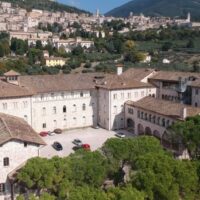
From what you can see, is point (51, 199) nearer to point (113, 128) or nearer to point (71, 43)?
point (113, 128)

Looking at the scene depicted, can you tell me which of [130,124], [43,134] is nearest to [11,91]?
[43,134]

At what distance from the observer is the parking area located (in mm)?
54175

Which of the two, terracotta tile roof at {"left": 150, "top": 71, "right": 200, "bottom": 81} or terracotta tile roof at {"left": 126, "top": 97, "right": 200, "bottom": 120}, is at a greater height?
terracotta tile roof at {"left": 150, "top": 71, "right": 200, "bottom": 81}

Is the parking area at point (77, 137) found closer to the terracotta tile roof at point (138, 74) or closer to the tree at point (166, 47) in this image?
the terracotta tile roof at point (138, 74)

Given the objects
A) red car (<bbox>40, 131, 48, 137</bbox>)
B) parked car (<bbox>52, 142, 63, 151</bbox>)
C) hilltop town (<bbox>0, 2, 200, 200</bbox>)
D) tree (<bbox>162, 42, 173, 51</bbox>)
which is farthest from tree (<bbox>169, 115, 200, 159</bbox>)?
tree (<bbox>162, 42, 173, 51</bbox>)

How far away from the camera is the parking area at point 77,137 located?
2133 inches

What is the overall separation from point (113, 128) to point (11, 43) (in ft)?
310

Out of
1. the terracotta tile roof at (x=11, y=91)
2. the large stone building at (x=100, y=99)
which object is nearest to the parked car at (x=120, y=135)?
the large stone building at (x=100, y=99)

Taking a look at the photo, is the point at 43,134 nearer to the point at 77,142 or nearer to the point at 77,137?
the point at 77,137

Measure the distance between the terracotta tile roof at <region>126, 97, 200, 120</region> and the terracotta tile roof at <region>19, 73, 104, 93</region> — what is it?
8.16 m

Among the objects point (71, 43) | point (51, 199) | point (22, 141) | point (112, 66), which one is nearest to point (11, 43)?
point (71, 43)

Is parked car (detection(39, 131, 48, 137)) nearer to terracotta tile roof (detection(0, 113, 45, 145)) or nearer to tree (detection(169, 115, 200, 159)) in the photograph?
terracotta tile roof (detection(0, 113, 45, 145))

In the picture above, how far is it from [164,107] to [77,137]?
1428cm

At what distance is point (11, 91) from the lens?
5850 cm
